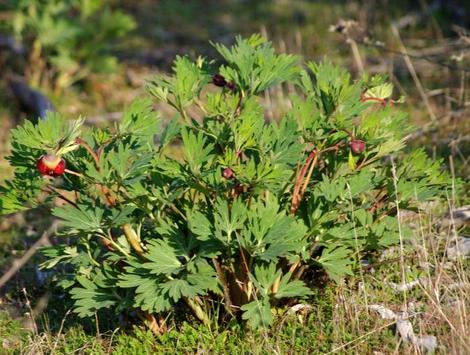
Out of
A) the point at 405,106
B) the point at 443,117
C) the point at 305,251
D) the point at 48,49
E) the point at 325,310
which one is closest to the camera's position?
the point at 305,251

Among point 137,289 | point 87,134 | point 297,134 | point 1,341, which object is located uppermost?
point 87,134

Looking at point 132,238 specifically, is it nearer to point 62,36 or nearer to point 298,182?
point 298,182

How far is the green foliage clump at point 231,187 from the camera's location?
3.40m

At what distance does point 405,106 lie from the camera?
6871 mm

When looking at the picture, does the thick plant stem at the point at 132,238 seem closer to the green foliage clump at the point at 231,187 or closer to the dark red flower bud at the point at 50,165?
the green foliage clump at the point at 231,187

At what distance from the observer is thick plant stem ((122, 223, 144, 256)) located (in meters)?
3.65

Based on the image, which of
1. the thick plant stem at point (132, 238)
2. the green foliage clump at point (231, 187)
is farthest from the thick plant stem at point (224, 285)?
the thick plant stem at point (132, 238)

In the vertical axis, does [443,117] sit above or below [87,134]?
below

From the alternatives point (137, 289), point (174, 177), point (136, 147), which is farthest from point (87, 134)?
point (137, 289)

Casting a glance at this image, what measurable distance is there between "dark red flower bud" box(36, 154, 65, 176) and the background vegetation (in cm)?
65

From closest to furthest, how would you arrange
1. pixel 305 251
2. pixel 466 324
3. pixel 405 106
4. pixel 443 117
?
pixel 466 324 < pixel 305 251 < pixel 443 117 < pixel 405 106

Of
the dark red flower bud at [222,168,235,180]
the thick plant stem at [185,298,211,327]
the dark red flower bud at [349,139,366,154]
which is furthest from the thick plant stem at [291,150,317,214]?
the thick plant stem at [185,298,211,327]

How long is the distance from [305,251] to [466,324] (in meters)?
0.75

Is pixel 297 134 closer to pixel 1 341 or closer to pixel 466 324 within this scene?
pixel 466 324
